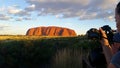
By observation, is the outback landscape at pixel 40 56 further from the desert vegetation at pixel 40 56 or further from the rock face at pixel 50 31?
the rock face at pixel 50 31

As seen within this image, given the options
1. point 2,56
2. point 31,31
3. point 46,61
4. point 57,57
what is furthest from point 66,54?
point 31,31

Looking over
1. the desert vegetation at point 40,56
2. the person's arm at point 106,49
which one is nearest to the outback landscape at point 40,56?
the desert vegetation at point 40,56

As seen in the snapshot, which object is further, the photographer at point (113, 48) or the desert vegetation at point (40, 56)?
the desert vegetation at point (40, 56)

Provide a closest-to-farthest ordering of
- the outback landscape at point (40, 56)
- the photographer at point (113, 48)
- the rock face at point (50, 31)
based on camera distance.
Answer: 1. the photographer at point (113, 48)
2. the outback landscape at point (40, 56)
3. the rock face at point (50, 31)

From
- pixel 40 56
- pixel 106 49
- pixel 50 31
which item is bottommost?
pixel 40 56

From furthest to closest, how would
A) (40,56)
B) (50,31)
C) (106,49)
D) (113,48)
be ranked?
(50,31), (40,56), (113,48), (106,49)

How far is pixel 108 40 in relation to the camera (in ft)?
17.6

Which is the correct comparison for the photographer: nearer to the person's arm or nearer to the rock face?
the person's arm

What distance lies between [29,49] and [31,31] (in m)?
157

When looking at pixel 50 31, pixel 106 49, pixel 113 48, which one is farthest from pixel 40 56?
pixel 50 31

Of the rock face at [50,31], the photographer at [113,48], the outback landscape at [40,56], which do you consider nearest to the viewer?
the photographer at [113,48]

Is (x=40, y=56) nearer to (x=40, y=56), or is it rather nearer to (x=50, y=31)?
(x=40, y=56)

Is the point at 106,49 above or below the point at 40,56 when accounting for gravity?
above

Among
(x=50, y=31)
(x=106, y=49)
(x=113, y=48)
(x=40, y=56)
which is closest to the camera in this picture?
(x=106, y=49)
